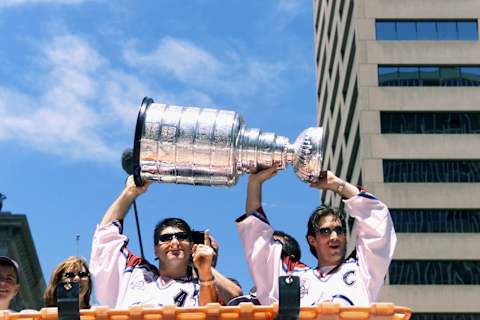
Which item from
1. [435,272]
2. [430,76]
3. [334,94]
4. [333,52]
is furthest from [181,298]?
[333,52]

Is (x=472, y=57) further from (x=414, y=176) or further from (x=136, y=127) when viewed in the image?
(x=136, y=127)

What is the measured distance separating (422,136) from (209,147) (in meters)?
53.7

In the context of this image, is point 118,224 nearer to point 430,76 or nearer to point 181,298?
point 181,298

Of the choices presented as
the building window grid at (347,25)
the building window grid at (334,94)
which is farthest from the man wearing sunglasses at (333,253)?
the building window grid at (334,94)

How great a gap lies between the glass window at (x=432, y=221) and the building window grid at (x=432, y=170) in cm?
175

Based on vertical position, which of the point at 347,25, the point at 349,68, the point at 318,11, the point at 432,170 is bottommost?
the point at 432,170

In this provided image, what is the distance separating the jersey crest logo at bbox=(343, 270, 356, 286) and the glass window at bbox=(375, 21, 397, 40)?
180 ft

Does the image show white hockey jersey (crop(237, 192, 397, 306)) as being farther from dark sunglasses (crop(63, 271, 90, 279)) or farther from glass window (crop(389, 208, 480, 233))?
glass window (crop(389, 208, 480, 233))

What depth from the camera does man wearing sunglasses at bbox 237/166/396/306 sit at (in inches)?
202

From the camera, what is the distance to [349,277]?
520 centimetres

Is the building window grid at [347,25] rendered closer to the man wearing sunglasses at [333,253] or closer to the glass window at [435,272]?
the glass window at [435,272]

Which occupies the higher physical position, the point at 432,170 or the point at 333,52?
the point at 333,52

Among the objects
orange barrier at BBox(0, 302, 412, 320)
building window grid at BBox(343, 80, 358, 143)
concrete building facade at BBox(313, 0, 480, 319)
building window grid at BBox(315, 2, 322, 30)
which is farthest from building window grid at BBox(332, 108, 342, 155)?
orange barrier at BBox(0, 302, 412, 320)

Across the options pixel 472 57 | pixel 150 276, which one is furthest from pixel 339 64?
pixel 150 276
